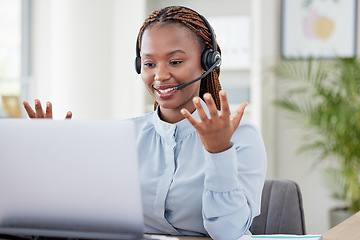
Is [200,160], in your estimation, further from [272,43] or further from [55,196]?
[272,43]

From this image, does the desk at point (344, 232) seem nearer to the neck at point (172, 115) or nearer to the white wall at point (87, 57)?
the neck at point (172, 115)

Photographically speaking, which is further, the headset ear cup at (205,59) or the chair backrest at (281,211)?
the chair backrest at (281,211)

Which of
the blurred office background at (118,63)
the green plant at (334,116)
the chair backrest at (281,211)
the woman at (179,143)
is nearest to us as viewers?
the woman at (179,143)

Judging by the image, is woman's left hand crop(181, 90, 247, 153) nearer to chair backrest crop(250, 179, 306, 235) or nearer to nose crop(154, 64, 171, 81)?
nose crop(154, 64, 171, 81)

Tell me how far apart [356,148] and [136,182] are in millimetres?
2511

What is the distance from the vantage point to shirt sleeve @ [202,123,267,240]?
3.45 ft

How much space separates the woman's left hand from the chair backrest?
54cm

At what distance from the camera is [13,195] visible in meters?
0.93

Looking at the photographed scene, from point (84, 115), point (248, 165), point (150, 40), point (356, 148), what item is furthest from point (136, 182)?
point (84, 115)

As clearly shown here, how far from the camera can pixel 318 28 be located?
357 centimetres

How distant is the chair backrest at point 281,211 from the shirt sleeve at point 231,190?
287 millimetres

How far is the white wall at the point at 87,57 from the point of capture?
340 centimetres

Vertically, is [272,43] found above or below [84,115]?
above

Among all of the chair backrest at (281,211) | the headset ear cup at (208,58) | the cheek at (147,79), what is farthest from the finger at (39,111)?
the chair backrest at (281,211)
